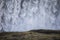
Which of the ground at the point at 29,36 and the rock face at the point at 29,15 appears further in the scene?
the rock face at the point at 29,15

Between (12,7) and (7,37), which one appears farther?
(12,7)

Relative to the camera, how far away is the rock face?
3.38 feet

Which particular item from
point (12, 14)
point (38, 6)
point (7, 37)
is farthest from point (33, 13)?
point (7, 37)

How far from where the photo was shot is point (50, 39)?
2.95ft

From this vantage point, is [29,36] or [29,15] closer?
[29,36]

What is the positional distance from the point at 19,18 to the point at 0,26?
19cm

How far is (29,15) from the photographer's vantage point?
105cm

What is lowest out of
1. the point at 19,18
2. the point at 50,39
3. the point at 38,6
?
the point at 50,39

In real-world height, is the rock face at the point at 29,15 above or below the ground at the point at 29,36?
above

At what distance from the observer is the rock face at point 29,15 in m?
1.03

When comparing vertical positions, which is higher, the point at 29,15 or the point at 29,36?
the point at 29,15

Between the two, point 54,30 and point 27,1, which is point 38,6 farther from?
point 54,30

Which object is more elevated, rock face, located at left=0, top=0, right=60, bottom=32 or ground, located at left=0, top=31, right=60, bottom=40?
rock face, located at left=0, top=0, right=60, bottom=32

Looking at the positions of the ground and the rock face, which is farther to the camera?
the rock face
